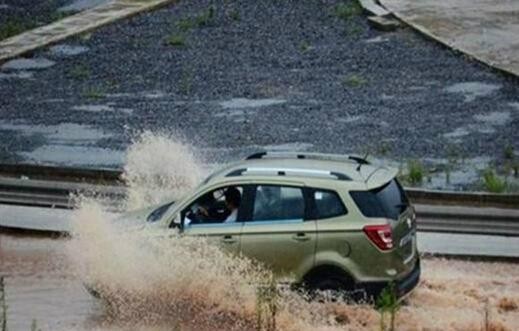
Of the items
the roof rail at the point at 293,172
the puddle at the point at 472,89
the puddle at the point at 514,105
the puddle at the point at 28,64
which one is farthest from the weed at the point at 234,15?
the roof rail at the point at 293,172

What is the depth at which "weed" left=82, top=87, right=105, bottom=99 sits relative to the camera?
29.2m

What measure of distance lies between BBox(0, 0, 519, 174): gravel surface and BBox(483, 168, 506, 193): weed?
1.98 meters

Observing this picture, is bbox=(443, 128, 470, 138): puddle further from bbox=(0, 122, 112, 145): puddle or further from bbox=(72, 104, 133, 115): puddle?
bbox=(72, 104, 133, 115): puddle

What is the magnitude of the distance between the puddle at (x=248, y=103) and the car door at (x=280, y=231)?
12.3m

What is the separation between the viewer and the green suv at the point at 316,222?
15.3 metres

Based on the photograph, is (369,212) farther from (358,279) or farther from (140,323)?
(140,323)

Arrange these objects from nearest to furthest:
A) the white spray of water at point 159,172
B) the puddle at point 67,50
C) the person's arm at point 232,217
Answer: the person's arm at point 232,217 < the white spray of water at point 159,172 < the puddle at point 67,50

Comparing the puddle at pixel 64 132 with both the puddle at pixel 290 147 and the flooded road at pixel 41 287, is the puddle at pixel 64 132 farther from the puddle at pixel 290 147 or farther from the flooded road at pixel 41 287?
the flooded road at pixel 41 287

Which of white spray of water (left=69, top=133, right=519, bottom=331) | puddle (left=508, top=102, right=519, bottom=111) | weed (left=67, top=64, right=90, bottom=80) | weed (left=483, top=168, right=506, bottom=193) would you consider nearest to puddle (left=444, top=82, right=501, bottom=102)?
puddle (left=508, top=102, right=519, bottom=111)

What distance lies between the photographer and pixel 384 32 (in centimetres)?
3466

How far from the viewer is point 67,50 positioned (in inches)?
1341

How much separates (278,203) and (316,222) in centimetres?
53

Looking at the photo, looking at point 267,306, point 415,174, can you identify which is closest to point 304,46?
point 415,174

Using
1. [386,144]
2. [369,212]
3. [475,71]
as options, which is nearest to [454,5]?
[475,71]
